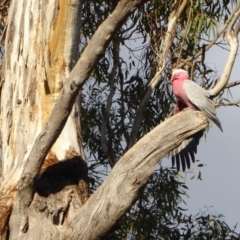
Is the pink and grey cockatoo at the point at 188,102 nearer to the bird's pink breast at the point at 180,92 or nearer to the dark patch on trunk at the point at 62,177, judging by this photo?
the bird's pink breast at the point at 180,92

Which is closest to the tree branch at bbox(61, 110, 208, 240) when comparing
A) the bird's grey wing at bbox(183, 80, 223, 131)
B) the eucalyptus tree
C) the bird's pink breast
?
the eucalyptus tree

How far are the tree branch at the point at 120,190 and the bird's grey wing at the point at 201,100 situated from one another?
42.2 inches

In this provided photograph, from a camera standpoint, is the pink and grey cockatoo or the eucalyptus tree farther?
the pink and grey cockatoo

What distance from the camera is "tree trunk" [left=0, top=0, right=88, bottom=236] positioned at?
4.32m

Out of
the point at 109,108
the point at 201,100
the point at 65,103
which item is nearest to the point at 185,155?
the point at 201,100

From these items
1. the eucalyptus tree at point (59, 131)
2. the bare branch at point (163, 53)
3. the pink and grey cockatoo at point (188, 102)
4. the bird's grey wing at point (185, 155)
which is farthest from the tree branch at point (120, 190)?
the bare branch at point (163, 53)

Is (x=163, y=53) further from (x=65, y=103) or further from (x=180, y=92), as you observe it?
(x=65, y=103)

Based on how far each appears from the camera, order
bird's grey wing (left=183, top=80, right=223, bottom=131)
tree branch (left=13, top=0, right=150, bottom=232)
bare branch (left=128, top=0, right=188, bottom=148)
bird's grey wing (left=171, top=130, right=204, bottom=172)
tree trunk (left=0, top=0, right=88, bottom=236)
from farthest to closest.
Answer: bare branch (left=128, top=0, right=188, bottom=148), bird's grey wing (left=171, top=130, right=204, bottom=172), bird's grey wing (left=183, top=80, right=223, bottom=131), tree trunk (left=0, top=0, right=88, bottom=236), tree branch (left=13, top=0, right=150, bottom=232)

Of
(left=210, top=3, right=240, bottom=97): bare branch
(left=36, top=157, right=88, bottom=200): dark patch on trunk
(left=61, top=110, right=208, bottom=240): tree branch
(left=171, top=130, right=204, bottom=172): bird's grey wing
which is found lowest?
(left=61, top=110, right=208, bottom=240): tree branch

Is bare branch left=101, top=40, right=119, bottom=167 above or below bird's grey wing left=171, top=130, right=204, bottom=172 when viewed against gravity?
above

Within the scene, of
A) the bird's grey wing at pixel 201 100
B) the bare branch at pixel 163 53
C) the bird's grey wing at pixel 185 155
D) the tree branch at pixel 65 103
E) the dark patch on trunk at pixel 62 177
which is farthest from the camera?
the bare branch at pixel 163 53

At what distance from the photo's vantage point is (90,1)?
6.82 m

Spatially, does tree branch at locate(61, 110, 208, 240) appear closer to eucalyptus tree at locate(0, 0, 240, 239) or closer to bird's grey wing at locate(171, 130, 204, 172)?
eucalyptus tree at locate(0, 0, 240, 239)

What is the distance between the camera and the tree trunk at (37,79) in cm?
432
